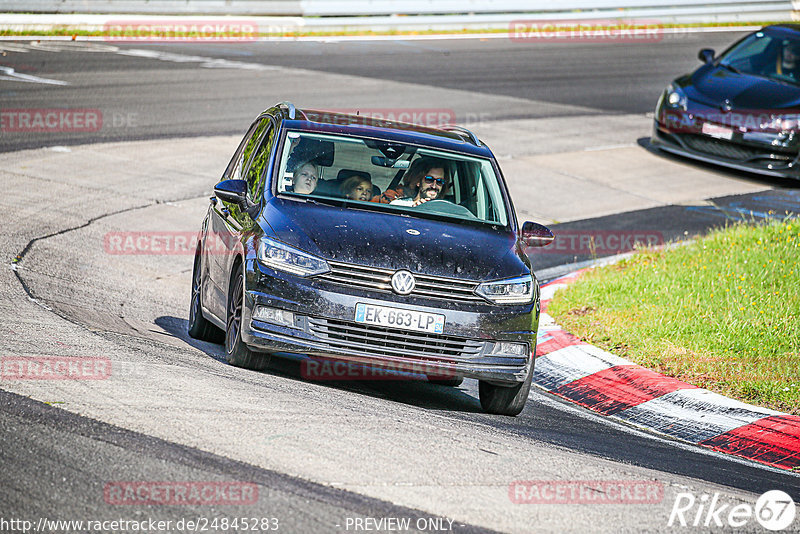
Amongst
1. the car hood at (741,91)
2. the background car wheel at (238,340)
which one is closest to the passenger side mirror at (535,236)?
the background car wheel at (238,340)

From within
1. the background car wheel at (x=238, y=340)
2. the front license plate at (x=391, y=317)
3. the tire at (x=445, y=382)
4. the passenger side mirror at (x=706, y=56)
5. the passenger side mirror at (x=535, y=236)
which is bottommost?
the tire at (x=445, y=382)

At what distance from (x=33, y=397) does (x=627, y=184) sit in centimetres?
1157

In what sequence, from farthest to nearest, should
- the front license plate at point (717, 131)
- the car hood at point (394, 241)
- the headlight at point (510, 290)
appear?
the front license plate at point (717, 131), the headlight at point (510, 290), the car hood at point (394, 241)

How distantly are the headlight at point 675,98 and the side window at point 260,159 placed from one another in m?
9.60

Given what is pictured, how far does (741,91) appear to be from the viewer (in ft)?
54.3

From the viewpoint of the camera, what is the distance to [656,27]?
1307 inches

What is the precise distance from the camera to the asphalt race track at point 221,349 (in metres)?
4.80

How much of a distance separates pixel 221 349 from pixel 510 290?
244 cm

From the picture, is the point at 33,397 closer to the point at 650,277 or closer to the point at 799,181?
the point at 650,277

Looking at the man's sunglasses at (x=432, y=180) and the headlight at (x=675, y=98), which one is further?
the headlight at (x=675, y=98)

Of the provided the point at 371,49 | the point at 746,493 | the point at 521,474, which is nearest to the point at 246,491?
the point at 521,474

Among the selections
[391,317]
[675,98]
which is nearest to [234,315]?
[391,317]

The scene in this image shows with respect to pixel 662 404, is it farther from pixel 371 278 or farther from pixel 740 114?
pixel 740 114

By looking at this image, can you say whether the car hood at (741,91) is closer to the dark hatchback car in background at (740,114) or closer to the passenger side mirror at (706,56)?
the dark hatchback car in background at (740,114)
